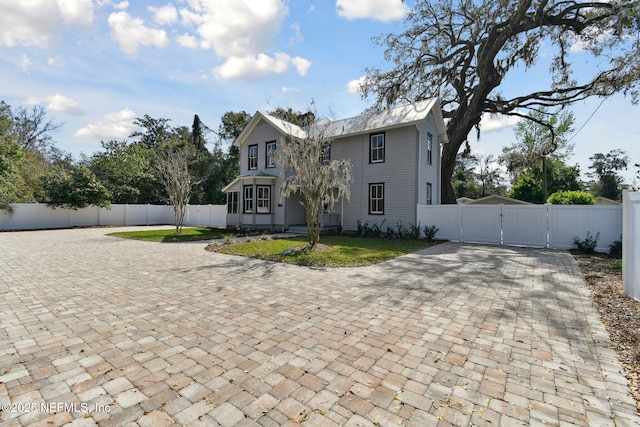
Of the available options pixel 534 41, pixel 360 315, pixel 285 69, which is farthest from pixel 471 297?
pixel 534 41

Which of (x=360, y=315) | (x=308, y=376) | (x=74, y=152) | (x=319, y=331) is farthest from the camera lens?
(x=74, y=152)

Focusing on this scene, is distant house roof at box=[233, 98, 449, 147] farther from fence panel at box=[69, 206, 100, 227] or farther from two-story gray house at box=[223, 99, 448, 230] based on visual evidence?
fence panel at box=[69, 206, 100, 227]

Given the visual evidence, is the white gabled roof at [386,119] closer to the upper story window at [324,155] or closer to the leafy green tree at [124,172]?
the upper story window at [324,155]

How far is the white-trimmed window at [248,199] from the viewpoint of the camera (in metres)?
18.0

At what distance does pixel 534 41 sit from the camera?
1700cm

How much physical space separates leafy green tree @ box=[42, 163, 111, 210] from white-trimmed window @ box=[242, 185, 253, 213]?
1205 cm

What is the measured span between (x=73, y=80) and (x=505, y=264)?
1499 cm

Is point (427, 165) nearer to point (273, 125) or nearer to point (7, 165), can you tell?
point (273, 125)

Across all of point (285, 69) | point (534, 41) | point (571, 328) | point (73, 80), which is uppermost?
point (534, 41)

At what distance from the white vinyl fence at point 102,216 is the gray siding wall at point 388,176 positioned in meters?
11.3

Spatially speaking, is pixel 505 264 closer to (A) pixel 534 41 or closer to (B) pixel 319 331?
(B) pixel 319 331

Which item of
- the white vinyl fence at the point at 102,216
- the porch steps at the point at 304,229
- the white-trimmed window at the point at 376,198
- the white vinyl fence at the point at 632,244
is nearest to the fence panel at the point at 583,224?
the white vinyl fence at the point at 632,244

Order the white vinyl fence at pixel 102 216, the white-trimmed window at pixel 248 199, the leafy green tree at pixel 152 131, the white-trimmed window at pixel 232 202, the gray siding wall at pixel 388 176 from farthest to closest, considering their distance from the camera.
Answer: the leafy green tree at pixel 152 131 → the white-trimmed window at pixel 232 202 → the white vinyl fence at pixel 102 216 → the white-trimmed window at pixel 248 199 → the gray siding wall at pixel 388 176

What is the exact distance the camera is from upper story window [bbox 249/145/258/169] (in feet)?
62.4
